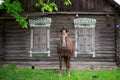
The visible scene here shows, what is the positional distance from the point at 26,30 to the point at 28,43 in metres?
0.67

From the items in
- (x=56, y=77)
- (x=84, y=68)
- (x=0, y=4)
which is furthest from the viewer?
(x=84, y=68)

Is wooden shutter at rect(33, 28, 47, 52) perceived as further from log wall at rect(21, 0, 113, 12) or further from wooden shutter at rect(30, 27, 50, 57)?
log wall at rect(21, 0, 113, 12)

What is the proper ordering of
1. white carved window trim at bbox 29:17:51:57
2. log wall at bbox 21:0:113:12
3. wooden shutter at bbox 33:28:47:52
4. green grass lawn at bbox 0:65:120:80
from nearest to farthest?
green grass lawn at bbox 0:65:120:80 → log wall at bbox 21:0:113:12 → white carved window trim at bbox 29:17:51:57 → wooden shutter at bbox 33:28:47:52

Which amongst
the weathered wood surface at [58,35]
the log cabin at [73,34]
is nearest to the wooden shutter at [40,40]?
the log cabin at [73,34]

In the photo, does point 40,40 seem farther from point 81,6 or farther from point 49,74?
point 81,6

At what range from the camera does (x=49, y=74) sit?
1717 centimetres

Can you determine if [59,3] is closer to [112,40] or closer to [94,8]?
[94,8]

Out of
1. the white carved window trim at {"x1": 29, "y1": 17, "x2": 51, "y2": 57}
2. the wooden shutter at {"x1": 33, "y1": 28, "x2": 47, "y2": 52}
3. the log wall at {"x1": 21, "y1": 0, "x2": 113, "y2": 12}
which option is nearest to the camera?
the log wall at {"x1": 21, "y1": 0, "x2": 113, "y2": 12}

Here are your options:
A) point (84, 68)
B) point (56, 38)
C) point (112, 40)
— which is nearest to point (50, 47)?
point (56, 38)

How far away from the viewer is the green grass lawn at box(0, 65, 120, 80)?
54.0 feet

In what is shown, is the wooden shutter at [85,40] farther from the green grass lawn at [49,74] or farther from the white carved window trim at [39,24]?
the white carved window trim at [39,24]

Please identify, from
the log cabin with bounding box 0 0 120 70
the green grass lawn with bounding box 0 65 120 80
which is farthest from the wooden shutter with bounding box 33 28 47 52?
the green grass lawn with bounding box 0 65 120 80

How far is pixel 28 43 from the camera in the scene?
61.9 ft

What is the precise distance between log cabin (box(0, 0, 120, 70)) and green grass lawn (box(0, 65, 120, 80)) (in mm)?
749
